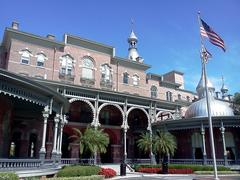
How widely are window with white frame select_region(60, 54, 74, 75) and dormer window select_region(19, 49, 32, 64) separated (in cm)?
479

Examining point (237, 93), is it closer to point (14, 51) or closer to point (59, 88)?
point (59, 88)

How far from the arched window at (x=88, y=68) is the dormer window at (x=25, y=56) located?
27.2 feet

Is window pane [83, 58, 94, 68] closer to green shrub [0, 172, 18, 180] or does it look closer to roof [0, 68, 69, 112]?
roof [0, 68, 69, 112]

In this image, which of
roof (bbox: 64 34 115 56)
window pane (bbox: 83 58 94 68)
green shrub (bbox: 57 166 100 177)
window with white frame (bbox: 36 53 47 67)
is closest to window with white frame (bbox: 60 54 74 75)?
window pane (bbox: 83 58 94 68)

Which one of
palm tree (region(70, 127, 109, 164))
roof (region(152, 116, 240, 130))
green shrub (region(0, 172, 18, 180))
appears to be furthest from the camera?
roof (region(152, 116, 240, 130))

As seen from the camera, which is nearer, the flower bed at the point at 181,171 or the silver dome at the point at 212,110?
the flower bed at the point at 181,171

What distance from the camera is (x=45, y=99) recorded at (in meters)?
21.2

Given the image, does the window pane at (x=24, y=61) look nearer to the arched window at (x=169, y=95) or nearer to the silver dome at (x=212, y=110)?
the silver dome at (x=212, y=110)

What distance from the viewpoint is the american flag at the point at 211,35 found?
2036 centimetres

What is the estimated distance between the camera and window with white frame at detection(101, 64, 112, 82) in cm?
4319

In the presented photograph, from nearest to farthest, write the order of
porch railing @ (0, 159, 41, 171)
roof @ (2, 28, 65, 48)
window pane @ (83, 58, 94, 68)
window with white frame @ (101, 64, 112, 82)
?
porch railing @ (0, 159, 41, 171) → roof @ (2, 28, 65, 48) → window pane @ (83, 58, 94, 68) → window with white frame @ (101, 64, 112, 82)

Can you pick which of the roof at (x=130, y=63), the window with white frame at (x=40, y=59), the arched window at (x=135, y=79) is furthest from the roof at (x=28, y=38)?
the arched window at (x=135, y=79)

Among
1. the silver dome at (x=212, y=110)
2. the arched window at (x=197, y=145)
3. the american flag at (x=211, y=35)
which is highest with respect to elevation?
the american flag at (x=211, y=35)

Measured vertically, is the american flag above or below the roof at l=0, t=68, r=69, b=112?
above
